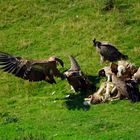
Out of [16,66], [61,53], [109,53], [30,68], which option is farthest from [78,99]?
[61,53]

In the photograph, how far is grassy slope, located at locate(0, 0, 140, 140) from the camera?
15992mm

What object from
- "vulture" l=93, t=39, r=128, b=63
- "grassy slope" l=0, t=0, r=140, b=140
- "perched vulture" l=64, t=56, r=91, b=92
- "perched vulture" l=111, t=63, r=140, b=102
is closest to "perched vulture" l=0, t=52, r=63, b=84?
"perched vulture" l=64, t=56, r=91, b=92

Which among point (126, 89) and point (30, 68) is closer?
point (126, 89)

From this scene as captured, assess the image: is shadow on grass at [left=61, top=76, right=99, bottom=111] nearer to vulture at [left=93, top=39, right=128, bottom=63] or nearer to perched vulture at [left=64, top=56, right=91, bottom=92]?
perched vulture at [left=64, top=56, right=91, bottom=92]

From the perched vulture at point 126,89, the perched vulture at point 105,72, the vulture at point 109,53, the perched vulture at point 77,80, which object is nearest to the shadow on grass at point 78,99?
the perched vulture at point 77,80

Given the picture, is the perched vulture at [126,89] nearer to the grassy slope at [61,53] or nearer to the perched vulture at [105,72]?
the grassy slope at [61,53]

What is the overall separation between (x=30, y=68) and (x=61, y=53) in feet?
18.0

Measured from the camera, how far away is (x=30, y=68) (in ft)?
63.0

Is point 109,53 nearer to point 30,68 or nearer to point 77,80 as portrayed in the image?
point 77,80

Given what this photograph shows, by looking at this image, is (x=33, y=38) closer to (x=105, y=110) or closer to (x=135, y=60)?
(x=135, y=60)

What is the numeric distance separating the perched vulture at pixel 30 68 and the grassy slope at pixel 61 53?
2.35 feet

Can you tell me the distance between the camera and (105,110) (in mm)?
17469

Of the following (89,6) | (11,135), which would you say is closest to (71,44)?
(89,6)

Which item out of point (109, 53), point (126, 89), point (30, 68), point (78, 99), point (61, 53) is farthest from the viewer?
point (61, 53)
